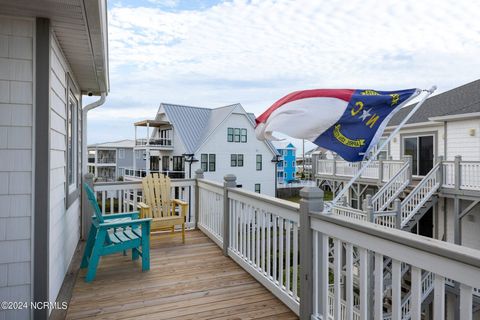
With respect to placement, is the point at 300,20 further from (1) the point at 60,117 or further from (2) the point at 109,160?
(2) the point at 109,160

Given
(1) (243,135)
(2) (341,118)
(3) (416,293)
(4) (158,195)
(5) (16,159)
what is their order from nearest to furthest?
(3) (416,293) < (5) (16,159) < (2) (341,118) < (4) (158,195) < (1) (243,135)

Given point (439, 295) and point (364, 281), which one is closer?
point (439, 295)

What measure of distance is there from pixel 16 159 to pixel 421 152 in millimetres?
11893

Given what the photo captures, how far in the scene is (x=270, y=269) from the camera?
318 centimetres

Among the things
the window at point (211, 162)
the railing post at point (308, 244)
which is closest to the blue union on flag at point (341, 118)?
the railing post at point (308, 244)

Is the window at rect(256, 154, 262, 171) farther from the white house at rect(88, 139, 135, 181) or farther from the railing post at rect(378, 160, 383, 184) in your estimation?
the white house at rect(88, 139, 135, 181)

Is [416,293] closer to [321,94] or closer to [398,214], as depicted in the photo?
[321,94]

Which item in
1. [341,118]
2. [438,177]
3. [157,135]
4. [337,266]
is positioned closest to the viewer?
[337,266]

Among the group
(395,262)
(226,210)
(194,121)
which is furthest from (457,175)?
(194,121)

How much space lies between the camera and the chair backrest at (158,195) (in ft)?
15.9

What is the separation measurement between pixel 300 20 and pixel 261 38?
197cm

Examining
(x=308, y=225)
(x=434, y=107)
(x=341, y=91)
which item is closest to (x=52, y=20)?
(x=341, y=91)

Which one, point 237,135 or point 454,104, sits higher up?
point 454,104

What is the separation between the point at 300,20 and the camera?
7230 millimetres
